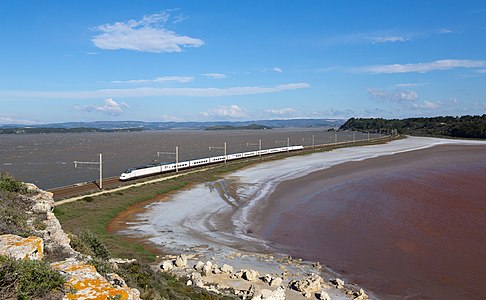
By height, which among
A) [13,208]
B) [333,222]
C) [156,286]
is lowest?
[333,222]

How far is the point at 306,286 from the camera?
14195 millimetres

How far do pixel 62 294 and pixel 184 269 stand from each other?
1000 centimetres

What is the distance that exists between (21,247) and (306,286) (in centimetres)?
988

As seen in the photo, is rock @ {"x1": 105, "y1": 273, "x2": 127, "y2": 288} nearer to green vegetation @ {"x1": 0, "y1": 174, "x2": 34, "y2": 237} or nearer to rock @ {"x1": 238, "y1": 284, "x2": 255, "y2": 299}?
green vegetation @ {"x1": 0, "y1": 174, "x2": 34, "y2": 237}

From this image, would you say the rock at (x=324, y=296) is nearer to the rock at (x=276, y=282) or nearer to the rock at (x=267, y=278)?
the rock at (x=276, y=282)

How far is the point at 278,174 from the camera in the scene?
5025 centimetres

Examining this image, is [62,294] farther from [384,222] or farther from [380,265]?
[384,222]

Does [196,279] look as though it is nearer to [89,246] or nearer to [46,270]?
[89,246]

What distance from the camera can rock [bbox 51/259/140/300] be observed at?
237 inches

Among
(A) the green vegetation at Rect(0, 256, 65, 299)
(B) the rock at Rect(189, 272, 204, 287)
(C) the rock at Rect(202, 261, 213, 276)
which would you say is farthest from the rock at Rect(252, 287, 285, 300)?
(A) the green vegetation at Rect(0, 256, 65, 299)

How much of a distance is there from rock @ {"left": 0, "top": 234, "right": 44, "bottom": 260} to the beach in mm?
11164

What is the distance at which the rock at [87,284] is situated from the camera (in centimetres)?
601

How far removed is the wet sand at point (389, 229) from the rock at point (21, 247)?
1249cm

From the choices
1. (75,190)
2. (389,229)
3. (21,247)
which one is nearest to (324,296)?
(21,247)
